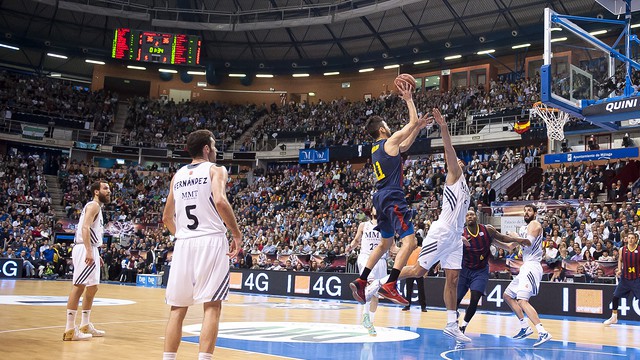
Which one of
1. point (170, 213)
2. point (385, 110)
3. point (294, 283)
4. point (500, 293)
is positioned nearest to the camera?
point (170, 213)

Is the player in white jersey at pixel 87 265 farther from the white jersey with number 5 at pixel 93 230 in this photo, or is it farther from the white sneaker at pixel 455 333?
the white sneaker at pixel 455 333

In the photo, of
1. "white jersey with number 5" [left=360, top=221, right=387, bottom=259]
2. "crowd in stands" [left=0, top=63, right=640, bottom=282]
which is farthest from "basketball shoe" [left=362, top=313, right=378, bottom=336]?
"crowd in stands" [left=0, top=63, right=640, bottom=282]

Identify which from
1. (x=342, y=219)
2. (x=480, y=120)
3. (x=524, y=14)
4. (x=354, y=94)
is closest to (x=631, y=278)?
(x=342, y=219)

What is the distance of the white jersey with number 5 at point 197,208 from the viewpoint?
5426 millimetres

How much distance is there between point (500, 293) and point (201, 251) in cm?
1294

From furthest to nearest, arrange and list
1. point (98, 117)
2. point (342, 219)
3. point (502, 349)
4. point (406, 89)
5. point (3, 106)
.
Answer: point (98, 117)
point (3, 106)
point (342, 219)
point (502, 349)
point (406, 89)

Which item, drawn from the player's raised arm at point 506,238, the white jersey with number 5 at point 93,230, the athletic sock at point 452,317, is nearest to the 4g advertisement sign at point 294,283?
the player's raised arm at point 506,238

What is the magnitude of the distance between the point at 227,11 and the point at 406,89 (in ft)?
112

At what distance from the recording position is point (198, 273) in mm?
5281

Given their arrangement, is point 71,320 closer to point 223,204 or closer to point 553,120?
point 223,204

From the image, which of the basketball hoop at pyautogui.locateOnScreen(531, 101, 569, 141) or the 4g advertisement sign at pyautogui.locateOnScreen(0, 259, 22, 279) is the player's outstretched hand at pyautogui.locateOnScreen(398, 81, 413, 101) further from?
the 4g advertisement sign at pyautogui.locateOnScreen(0, 259, 22, 279)

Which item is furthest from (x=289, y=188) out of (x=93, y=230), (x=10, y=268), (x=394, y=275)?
(x=394, y=275)

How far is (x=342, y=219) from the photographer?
1096 inches

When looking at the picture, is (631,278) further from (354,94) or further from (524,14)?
(354,94)
